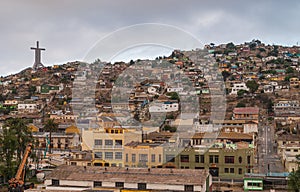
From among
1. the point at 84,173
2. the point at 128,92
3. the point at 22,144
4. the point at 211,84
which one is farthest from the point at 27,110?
the point at 84,173

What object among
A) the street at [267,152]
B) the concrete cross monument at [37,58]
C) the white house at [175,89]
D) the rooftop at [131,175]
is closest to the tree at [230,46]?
the concrete cross monument at [37,58]

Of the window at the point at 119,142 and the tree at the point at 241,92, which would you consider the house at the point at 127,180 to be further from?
the tree at the point at 241,92

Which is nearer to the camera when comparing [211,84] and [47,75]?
[211,84]

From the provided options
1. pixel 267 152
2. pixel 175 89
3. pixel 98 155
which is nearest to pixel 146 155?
pixel 98 155

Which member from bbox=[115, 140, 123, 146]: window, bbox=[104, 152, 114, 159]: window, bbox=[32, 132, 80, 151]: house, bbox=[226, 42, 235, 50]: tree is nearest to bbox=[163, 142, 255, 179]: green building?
bbox=[115, 140, 123, 146]: window

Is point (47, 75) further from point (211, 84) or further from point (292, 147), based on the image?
point (292, 147)

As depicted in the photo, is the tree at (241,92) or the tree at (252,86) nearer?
the tree at (241,92)

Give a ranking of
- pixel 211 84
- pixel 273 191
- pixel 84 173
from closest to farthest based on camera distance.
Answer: pixel 84 173 < pixel 273 191 < pixel 211 84

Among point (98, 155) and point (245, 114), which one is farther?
point (245, 114)

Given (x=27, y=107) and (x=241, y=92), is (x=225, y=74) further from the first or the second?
(x=27, y=107)
